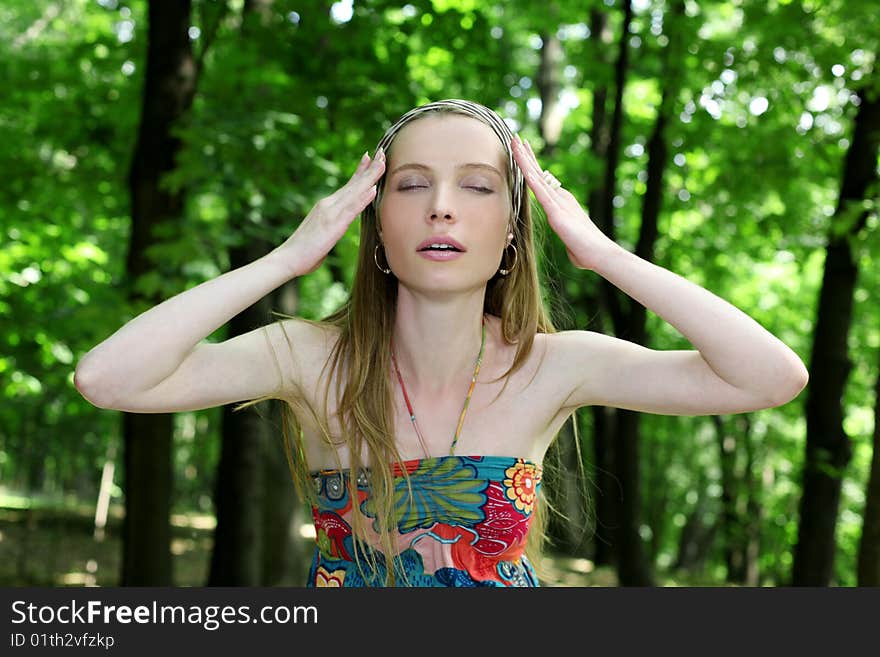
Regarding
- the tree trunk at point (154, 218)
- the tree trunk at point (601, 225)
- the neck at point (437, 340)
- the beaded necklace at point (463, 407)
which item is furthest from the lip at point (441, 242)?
the tree trunk at point (601, 225)

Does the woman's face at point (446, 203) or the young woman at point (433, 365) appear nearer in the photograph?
the young woman at point (433, 365)

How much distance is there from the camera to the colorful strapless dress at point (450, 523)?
2.57m

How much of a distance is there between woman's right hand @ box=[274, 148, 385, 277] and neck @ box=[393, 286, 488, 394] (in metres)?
0.27

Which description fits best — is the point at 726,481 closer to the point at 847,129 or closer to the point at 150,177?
the point at 847,129

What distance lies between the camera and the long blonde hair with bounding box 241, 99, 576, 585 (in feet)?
8.55

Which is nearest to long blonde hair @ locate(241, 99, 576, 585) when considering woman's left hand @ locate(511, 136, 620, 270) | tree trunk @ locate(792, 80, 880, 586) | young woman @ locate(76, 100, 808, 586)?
young woman @ locate(76, 100, 808, 586)

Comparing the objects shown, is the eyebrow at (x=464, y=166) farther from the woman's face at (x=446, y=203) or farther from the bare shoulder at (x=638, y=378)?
the bare shoulder at (x=638, y=378)

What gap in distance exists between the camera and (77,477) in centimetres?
4512

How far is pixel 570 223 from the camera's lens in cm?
260

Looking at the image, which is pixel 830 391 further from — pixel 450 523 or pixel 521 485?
pixel 450 523

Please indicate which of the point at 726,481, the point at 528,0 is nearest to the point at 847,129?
the point at 528,0

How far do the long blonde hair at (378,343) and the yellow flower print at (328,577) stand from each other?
99mm

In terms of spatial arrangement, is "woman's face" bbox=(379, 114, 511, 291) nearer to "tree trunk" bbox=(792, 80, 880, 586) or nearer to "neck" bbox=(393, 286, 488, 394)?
"neck" bbox=(393, 286, 488, 394)

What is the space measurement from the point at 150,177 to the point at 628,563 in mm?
7193
